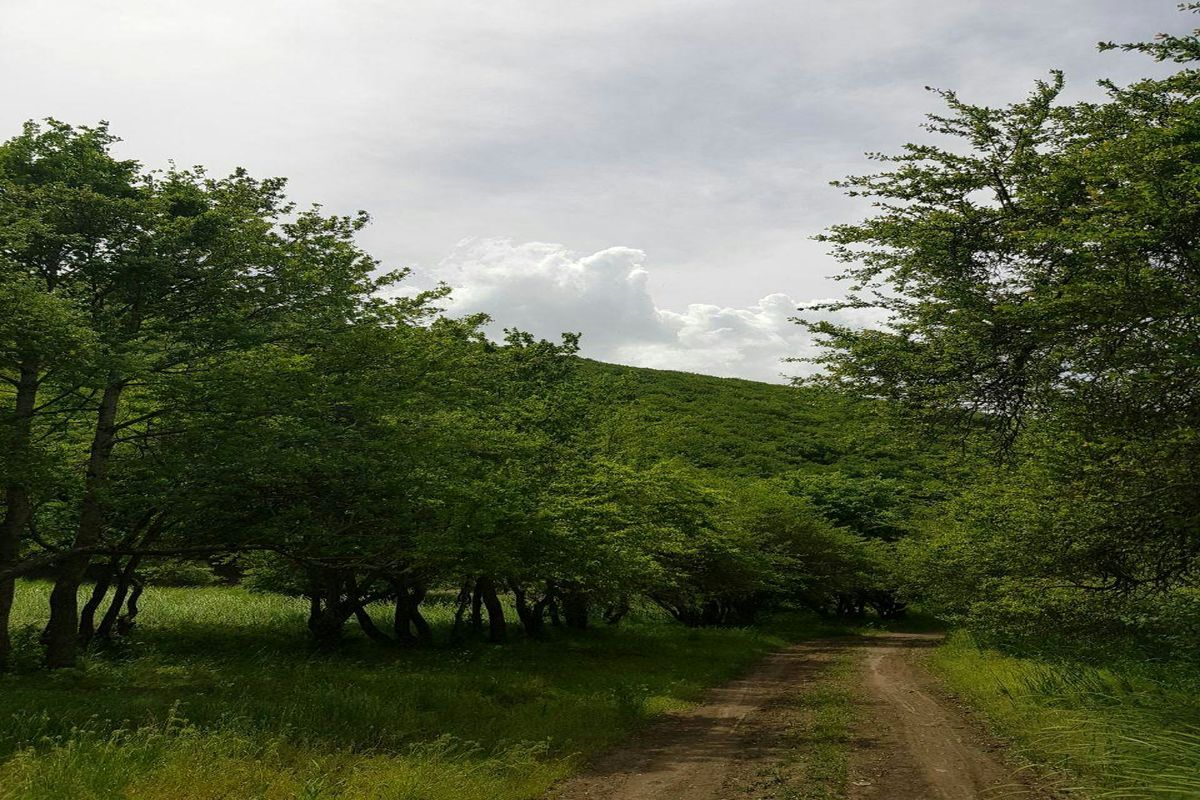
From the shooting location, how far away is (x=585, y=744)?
1370 centimetres

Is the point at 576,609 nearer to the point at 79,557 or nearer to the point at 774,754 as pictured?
the point at 79,557

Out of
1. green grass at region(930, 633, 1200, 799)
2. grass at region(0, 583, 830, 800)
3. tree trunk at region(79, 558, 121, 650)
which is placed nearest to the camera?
green grass at region(930, 633, 1200, 799)

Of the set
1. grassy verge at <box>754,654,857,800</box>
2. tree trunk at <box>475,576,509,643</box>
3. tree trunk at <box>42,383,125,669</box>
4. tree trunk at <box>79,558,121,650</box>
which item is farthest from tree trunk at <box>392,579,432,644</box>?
grassy verge at <box>754,654,857,800</box>

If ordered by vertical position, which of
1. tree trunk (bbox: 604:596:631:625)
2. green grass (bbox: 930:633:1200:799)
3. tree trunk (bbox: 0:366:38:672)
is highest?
tree trunk (bbox: 0:366:38:672)

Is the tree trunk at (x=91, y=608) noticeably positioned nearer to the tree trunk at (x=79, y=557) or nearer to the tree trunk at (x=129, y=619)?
the tree trunk at (x=129, y=619)

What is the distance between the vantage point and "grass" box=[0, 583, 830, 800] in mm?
9477

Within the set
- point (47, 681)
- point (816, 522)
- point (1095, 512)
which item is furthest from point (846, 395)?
point (816, 522)

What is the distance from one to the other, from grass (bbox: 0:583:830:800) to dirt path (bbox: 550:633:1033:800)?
826mm

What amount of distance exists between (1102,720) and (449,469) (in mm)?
13245

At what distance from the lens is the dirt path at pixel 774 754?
10.9 m

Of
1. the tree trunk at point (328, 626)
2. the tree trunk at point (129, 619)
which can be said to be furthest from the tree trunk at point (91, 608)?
the tree trunk at point (328, 626)

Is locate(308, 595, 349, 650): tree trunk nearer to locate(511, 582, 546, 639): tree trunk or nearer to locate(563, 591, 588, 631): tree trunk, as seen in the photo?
locate(511, 582, 546, 639): tree trunk

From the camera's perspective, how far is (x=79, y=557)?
1722 centimetres

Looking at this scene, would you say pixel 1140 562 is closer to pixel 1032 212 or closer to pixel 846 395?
pixel 846 395
